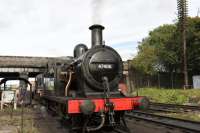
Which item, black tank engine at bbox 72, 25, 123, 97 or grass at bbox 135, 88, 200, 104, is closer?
black tank engine at bbox 72, 25, 123, 97

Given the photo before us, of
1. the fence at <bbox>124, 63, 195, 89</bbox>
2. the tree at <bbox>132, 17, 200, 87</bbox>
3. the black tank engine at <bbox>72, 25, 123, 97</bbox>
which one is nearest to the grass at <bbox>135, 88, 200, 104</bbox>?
the fence at <bbox>124, 63, 195, 89</bbox>

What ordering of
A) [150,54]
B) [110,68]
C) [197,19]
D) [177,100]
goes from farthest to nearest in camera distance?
[150,54], [197,19], [177,100], [110,68]

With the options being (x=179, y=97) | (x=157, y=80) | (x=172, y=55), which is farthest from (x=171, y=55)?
(x=179, y=97)

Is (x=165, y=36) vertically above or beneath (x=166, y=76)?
above

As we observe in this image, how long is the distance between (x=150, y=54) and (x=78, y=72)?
3540 centimetres

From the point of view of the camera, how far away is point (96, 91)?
9.78m

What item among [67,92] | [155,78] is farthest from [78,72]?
[155,78]

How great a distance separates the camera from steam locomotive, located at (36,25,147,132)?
344 inches

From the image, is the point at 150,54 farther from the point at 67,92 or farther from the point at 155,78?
the point at 67,92

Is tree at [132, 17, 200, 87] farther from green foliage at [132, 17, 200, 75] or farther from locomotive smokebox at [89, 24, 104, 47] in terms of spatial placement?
locomotive smokebox at [89, 24, 104, 47]

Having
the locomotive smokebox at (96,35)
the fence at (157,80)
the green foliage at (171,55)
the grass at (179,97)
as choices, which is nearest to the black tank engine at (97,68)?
the locomotive smokebox at (96,35)

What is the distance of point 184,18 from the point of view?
117 ft

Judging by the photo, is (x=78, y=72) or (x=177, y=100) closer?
(x=78, y=72)

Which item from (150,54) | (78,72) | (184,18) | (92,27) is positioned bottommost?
(78,72)
